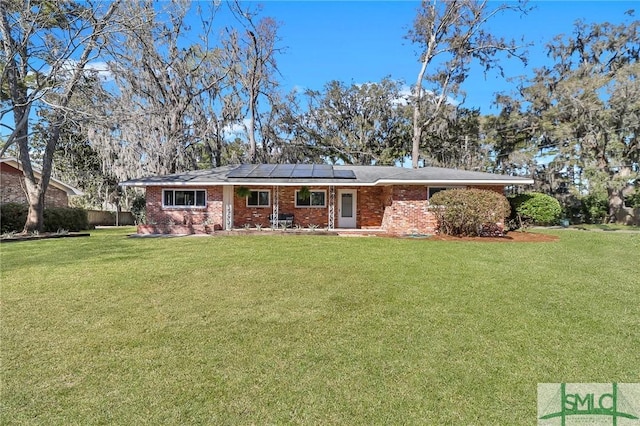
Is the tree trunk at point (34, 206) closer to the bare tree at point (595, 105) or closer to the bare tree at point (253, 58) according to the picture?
the bare tree at point (253, 58)

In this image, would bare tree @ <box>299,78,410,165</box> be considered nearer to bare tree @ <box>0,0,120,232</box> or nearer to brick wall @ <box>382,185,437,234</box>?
brick wall @ <box>382,185,437,234</box>

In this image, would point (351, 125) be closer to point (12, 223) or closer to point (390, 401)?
point (12, 223)

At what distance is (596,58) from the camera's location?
23.8m

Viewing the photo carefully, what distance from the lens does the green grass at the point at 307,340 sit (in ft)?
9.10

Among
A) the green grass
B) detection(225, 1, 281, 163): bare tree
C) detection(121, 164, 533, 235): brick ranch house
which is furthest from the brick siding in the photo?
detection(225, 1, 281, 163): bare tree

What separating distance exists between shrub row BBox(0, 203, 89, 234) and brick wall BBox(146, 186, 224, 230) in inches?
217

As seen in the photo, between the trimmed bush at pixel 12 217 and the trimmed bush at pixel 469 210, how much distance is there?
56.3 feet

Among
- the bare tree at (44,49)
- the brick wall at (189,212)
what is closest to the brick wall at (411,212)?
the brick wall at (189,212)

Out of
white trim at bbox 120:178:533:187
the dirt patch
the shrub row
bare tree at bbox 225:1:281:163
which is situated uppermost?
bare tree at bbox 225:1:281:163

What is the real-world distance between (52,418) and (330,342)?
2371 mm

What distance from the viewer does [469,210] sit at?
39.2 feet

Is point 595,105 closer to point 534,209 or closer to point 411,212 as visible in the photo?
point 534,209

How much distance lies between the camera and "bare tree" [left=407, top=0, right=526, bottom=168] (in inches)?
873

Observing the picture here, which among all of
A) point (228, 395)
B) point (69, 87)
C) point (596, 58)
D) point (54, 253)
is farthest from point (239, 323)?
point (596, 58)
